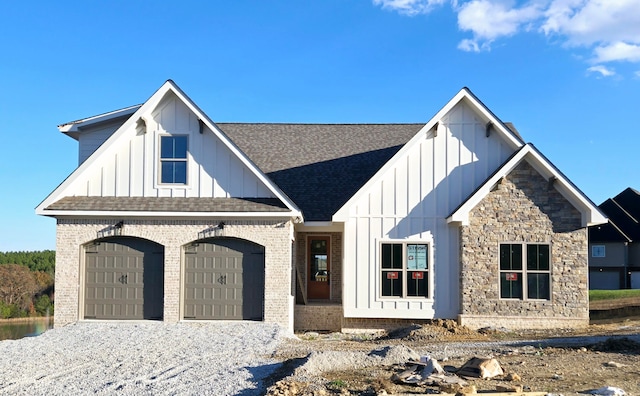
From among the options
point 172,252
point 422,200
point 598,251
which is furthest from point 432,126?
point 598,251

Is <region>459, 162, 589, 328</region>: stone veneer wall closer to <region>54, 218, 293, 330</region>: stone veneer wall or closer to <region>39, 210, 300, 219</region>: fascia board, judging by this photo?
<region>54, 218, 293, 330</region>: stone veneer wall

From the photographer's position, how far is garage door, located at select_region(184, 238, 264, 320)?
17.0m

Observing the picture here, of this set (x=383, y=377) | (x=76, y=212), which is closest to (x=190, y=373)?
(x=383, y=377)

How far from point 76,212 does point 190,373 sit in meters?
7.91

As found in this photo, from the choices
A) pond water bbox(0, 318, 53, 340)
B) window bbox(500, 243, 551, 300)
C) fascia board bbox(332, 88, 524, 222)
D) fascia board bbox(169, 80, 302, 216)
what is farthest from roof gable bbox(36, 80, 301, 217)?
window bbox(500, 243, 551, 300)

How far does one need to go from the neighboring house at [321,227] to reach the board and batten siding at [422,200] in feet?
0.11

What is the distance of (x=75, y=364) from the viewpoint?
11594 millimetres

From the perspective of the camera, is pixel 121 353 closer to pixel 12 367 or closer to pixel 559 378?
pixel 12 367

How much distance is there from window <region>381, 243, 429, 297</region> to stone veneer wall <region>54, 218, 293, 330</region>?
10.2 ft

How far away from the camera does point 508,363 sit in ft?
36.1

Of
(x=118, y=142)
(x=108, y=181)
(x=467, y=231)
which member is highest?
(x=118, y=142)

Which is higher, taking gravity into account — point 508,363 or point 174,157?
point 174,157

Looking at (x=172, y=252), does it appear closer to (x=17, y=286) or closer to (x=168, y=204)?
(x=168, y=204)

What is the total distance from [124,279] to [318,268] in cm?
686
